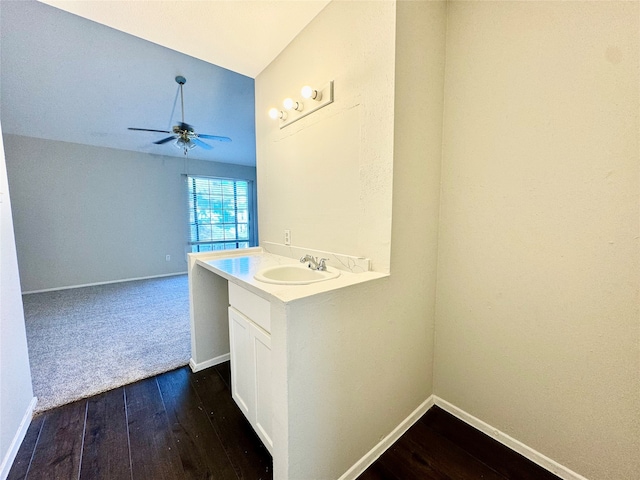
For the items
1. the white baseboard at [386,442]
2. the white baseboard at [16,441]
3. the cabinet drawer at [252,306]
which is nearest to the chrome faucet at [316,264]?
the cabinet drawer at [252,306]

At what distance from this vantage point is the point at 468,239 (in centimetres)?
141

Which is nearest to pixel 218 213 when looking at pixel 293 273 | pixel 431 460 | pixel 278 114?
pixel 278 114

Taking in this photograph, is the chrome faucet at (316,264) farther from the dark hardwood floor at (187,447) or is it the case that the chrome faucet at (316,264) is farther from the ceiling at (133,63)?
the ceiling at (133,63)

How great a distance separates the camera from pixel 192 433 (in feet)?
4.53

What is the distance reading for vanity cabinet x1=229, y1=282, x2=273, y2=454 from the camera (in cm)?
114

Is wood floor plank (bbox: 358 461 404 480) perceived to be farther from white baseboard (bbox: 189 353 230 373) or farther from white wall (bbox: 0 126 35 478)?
white wall (bbox: 0 126 35 478)

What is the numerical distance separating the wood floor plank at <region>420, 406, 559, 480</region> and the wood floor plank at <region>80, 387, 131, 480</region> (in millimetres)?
1636

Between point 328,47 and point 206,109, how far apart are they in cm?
250

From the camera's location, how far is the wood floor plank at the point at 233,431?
1.19 m

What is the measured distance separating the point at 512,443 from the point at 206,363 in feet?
6.72

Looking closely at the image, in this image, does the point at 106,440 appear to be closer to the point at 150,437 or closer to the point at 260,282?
the point at 150,437

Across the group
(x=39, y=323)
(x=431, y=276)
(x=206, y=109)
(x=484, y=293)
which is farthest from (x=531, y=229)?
(x=39, y=323)

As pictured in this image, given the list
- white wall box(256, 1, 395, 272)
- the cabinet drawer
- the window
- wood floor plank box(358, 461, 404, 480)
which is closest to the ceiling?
white wall box(256, 1, 395, 272)

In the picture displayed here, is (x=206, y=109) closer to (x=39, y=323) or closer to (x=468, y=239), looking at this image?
(x=39, y=323)
